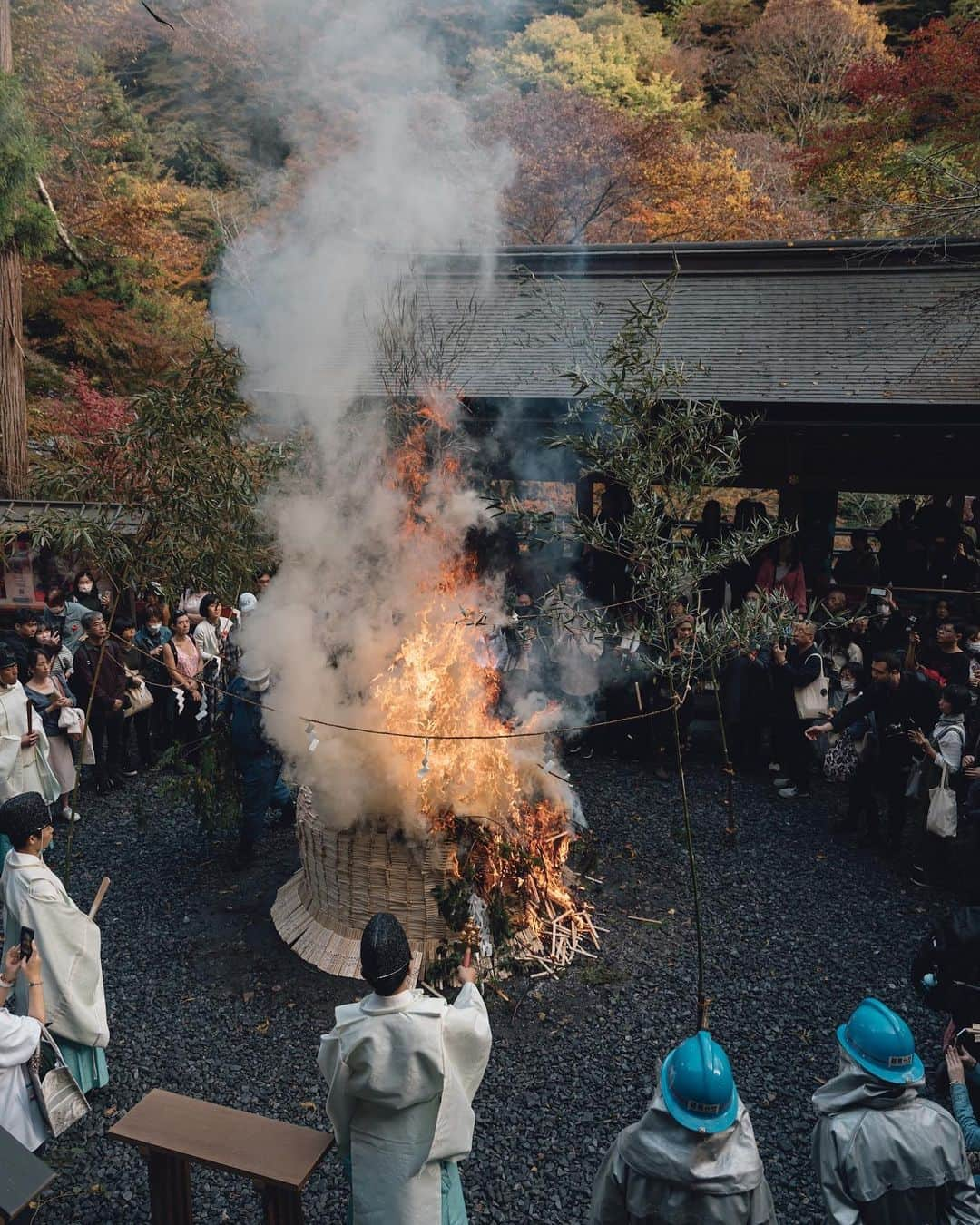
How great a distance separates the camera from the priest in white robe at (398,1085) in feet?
10.2

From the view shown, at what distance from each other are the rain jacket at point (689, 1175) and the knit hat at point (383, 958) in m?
0.93

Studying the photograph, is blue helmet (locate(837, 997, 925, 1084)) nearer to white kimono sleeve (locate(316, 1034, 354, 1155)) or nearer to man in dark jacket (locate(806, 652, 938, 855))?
white kimono sleeve (locate(316, 1034, 354, 1155))

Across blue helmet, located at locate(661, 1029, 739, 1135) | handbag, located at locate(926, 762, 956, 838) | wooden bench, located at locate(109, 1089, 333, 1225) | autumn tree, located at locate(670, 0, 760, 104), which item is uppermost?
autumn tree, located at locate(670, 0, 760, 104)

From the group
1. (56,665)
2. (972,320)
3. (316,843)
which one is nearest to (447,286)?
(972,320)

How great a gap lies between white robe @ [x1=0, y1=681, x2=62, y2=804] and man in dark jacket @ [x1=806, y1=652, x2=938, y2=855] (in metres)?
6.76

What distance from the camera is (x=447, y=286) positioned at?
41.7ft

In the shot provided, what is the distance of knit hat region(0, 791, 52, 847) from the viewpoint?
4.05m

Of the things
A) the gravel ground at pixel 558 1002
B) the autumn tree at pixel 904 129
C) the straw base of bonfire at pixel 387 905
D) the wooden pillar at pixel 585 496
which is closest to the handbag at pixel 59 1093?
→ the gravel ground at pixel 558 1002

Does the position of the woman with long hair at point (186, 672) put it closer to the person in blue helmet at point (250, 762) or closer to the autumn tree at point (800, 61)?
the person in blue helmet at point (250, 762)

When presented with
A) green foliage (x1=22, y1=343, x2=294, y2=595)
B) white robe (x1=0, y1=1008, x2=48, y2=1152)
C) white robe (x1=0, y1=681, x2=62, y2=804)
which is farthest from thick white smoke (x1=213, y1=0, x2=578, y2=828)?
white robe (x1=0, y1=1008, x2=48, y2=1152)

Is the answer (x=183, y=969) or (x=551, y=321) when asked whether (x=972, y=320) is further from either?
(x=183, y=969)

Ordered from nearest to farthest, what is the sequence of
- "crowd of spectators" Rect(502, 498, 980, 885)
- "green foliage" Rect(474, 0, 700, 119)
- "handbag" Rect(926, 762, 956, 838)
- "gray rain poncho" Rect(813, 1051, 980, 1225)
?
"gray rain poncho" Rect(813, 1051, 980, 1225) → "handbag" Rect(926, 762, 956, 838) → "crowd of spectators" Rect(502, 498, 980, 885) → "green foliage" Rect(474, 0, 700, 119)

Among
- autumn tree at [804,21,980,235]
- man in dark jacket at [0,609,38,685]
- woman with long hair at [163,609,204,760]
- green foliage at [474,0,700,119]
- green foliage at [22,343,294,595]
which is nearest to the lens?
green foliage at [22,343,294,595]

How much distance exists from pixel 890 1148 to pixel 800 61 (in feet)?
83.3
